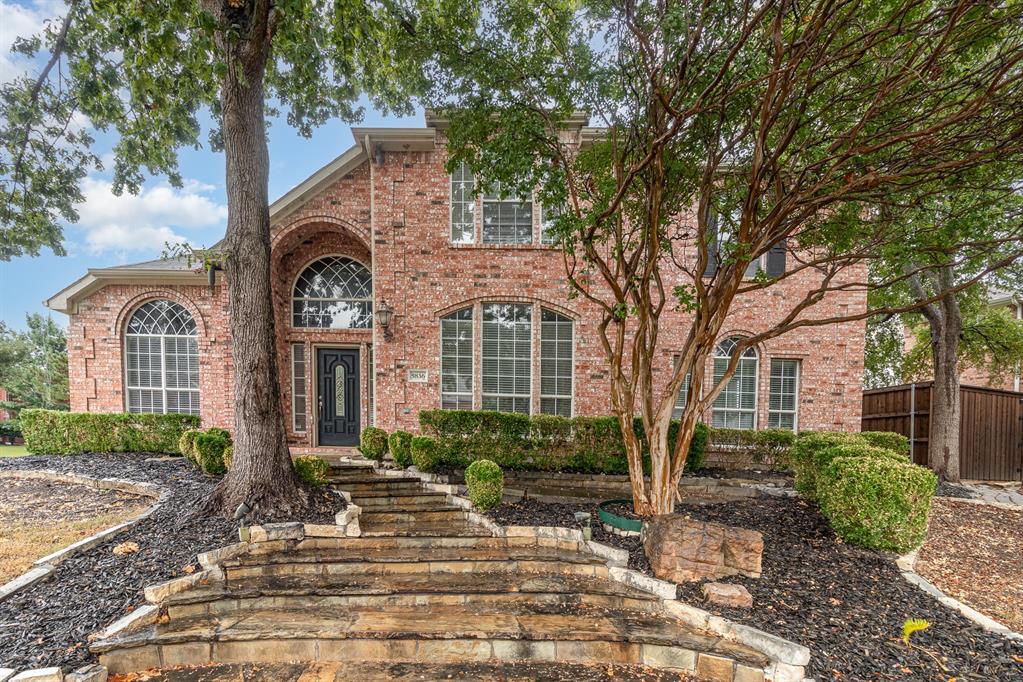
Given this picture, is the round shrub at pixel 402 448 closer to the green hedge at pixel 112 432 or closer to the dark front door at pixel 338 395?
the dark front door at pixel 338 395

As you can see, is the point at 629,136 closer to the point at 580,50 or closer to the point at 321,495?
the point at 580,50

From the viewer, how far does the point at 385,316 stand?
8070 mm

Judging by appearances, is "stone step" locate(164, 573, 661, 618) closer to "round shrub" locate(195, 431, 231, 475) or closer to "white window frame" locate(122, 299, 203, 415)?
"round shrub" locate(195, 431, 231, 475)

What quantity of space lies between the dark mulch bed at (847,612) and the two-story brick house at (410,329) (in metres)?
3.77

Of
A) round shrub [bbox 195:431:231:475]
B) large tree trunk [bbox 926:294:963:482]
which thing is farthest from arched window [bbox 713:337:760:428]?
round shrub [bbox 195:431:231:475]

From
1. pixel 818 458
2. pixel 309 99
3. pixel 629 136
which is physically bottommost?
pixel 818 458

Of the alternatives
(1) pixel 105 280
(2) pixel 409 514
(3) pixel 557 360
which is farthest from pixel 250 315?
(1) pixel 105 280

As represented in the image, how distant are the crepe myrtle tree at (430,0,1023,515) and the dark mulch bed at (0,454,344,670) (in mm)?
4654

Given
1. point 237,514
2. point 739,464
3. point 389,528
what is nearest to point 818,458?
point 739,464

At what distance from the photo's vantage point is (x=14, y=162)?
614cm

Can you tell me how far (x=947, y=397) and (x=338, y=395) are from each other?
12.2 meters

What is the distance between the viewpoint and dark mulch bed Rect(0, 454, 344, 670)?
295 cm

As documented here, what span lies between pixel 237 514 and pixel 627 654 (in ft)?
13.8

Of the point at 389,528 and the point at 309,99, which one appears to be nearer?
the point at 389,528
